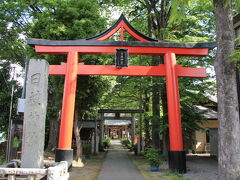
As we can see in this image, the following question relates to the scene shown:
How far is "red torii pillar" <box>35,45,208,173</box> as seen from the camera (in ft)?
34.6

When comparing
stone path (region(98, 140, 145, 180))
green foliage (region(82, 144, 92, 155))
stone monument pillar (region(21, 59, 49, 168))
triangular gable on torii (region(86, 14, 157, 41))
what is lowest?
stone path (region(98, 140, 145, 180))

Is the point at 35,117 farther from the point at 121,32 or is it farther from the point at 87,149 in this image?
the point at 87,149

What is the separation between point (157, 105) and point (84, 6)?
28.1ft

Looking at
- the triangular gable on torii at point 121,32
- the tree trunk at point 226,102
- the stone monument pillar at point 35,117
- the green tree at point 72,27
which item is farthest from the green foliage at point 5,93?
the tree trunk at point 226,102

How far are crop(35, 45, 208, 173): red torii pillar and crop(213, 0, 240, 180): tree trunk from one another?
3472mm

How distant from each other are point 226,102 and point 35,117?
5.90m

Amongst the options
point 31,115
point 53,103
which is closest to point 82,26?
point 53,103

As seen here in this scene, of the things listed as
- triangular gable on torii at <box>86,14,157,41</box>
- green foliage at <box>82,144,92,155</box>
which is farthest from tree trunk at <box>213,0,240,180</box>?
green foliage at <box>82,144,92,155</box>

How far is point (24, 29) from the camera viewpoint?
17578 mm

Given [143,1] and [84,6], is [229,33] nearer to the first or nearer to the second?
[84,6]

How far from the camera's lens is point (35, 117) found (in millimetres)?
6891

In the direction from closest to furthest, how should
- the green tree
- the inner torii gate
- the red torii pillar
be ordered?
the red torii pillar, the inner torii gate, the green tree

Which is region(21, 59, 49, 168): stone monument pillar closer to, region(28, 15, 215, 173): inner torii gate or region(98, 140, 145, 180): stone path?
region(98, 140, 145, 180): stone path

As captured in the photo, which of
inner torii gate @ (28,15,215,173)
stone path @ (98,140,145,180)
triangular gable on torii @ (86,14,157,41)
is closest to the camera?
stone path @ (98,140,145,180)
